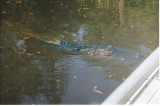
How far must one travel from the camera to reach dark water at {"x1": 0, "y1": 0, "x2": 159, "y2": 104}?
362 cm

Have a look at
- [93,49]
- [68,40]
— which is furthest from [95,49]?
[68,40]

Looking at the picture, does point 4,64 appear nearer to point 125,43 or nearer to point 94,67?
point 94,67

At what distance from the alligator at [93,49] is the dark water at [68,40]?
14 centimetres

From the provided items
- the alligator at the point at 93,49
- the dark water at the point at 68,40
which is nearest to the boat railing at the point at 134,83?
the dark water at the point at 68,40

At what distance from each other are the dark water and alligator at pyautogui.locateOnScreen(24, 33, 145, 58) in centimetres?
14

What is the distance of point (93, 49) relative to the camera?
16.8 feet

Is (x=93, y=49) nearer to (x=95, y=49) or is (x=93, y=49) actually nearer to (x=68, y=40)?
(x=95, y=49)

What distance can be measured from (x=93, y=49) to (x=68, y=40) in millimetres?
805

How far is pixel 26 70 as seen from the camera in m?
4.26

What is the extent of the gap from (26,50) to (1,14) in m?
2.89

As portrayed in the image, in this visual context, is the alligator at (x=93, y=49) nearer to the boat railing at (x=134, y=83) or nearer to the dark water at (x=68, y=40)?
the dark water at (x=68, y=40)

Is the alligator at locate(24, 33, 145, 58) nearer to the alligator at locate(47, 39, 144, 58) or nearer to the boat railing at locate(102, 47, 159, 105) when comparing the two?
the alligator at locate(47, 39, 144, 58)

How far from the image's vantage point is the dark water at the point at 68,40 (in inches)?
142

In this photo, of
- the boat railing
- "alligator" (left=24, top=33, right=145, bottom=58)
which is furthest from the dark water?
the boat railing
